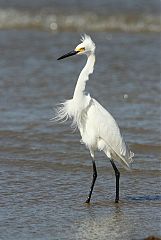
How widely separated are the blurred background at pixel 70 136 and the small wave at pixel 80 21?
74 mm

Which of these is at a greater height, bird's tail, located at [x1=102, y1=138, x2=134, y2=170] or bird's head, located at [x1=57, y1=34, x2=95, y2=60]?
bird's head, located at [x1=57, y1=34, x2=95, y2=60]

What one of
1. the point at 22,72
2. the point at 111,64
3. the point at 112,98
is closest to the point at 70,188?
the point at 112,98

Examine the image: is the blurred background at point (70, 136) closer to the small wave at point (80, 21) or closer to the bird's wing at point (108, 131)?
the small wave at point (80, 21)

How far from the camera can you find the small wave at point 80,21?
16953mm

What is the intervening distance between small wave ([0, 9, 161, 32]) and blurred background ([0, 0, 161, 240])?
74mm

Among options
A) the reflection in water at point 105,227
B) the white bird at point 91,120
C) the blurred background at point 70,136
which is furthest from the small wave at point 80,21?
the reflection in water at point 105,227

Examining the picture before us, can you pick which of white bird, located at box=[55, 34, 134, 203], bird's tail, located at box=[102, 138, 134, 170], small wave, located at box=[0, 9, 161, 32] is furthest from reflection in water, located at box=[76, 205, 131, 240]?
small wave, located at box=[0, 9, 161, 32]

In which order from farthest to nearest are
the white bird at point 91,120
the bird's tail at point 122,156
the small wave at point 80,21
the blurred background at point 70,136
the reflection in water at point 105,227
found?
1. the small wave at point 80,21
2. the bird's tail at point 122,156
3. the white bird at point 91,120
4. the blurred background at point 70,136
5. the reflection in water at point 105,227

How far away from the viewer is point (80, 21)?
17594mm

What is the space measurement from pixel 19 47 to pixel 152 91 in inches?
169

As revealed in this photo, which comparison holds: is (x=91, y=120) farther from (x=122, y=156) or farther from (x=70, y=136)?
(x=70, y=136)

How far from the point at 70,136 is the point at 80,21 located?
9988 mm

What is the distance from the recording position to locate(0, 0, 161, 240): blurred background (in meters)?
5.23

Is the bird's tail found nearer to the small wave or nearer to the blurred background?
the blurred background
